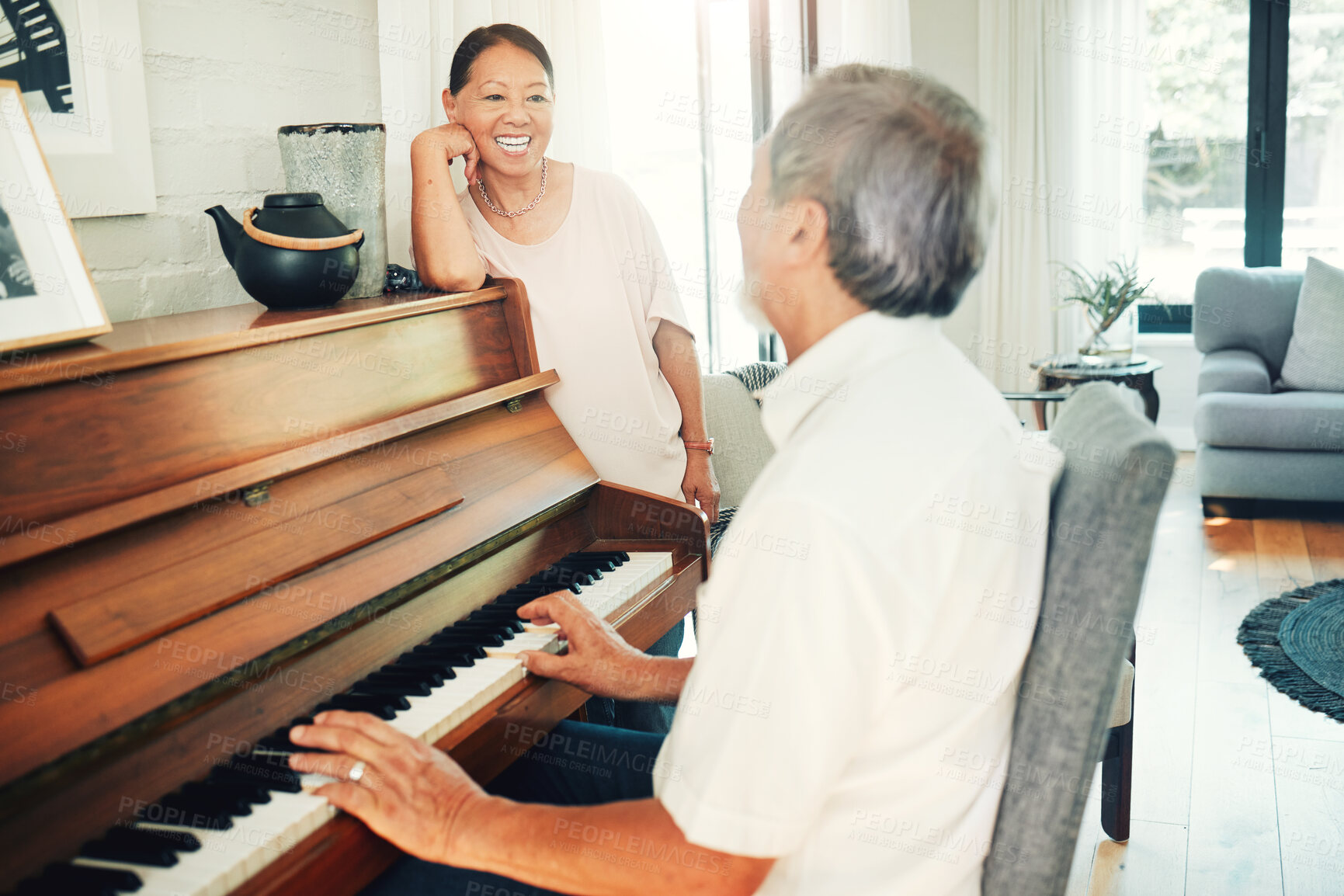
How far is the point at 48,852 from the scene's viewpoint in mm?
940

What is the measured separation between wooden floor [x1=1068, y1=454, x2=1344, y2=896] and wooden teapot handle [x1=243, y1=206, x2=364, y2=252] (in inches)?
72.1

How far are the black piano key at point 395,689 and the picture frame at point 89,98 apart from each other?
95 cm

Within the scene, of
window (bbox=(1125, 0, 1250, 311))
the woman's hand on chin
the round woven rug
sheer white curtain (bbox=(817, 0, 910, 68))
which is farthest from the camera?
window (bbox=(1125, 0, 1250, 311))

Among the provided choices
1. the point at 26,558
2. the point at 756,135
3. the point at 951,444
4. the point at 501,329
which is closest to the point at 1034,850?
the point at 951,444

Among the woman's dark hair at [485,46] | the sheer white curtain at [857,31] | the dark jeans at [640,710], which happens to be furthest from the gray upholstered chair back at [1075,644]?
the sheer white curtain at [857,31]

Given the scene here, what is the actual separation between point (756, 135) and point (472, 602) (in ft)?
12.8

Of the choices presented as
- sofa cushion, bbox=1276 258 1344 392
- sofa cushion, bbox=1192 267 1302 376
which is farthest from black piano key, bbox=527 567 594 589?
sofa cushion, bbox=1192 267 1302 376

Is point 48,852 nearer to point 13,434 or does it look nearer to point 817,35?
point 13,434

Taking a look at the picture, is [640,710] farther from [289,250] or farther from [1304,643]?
[1304,643]

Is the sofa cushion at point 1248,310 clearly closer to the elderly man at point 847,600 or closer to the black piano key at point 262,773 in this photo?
the elderly man at point 847,600

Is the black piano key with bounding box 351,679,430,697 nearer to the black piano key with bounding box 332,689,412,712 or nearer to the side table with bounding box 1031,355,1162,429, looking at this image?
the black piano key with bounding box 332,689,412,712

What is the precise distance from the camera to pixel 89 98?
1.68m

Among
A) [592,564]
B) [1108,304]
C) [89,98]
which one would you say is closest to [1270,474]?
[1108,304]

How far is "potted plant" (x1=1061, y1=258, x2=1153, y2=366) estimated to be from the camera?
179 inches
